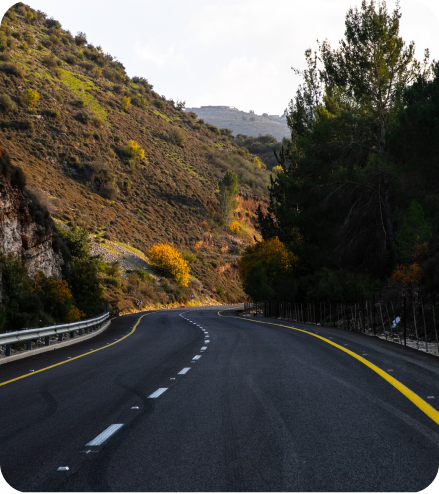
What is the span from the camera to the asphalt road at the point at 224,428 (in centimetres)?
434

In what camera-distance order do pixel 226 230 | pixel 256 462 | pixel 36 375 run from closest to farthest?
pixel 256 462
pixel 36 375
pixel 226 230

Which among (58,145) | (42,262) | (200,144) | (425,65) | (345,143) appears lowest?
(42,262)

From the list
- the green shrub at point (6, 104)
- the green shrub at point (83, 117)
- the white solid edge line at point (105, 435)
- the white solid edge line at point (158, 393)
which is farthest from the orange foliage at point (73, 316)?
the green shrub at point (83, 117)

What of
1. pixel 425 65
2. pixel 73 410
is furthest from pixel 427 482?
pixel 425 65

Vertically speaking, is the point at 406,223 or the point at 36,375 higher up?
the point at 406,223

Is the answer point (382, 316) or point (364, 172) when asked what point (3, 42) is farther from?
point (382, 316)

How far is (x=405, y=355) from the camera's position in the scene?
13070 mm

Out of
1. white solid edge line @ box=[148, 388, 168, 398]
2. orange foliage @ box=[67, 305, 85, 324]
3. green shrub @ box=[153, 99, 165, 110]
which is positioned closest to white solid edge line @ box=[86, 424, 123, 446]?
white solid edge line @ box=[148, 388, 168, 398]

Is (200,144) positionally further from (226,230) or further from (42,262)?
(42,262)

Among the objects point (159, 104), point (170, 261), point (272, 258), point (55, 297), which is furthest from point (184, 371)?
point (159, 104)

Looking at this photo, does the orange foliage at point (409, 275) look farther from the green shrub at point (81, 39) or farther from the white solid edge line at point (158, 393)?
the green shrub at point (81, 39)

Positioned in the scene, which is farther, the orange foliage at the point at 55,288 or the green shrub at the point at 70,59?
the green shrub at the point at 70,59

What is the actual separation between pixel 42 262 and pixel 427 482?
98.0 feet

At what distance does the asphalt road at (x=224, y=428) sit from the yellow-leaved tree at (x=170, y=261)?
66.5 metres
